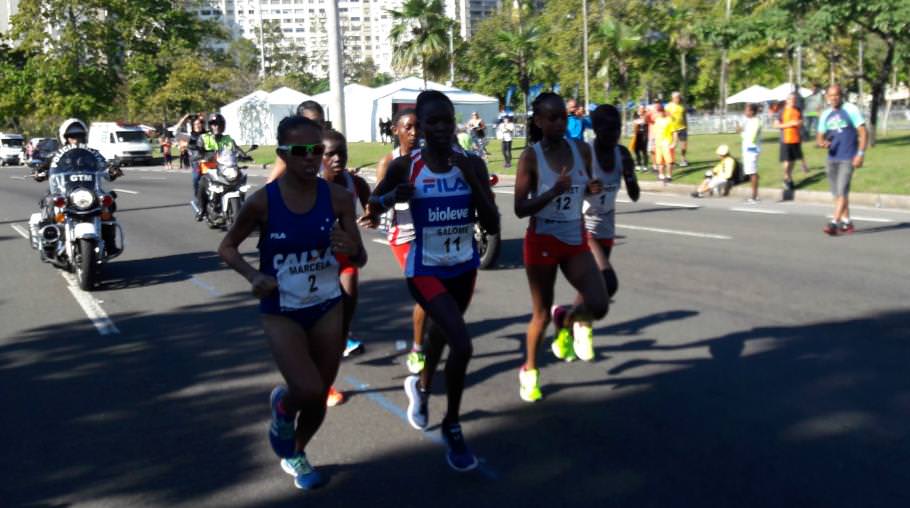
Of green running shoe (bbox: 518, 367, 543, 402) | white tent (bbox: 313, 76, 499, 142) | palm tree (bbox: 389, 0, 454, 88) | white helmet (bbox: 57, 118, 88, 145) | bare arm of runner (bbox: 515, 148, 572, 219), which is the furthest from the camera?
white tent (bbox: 313, 76, 499, 142)

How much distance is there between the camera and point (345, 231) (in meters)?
4.43

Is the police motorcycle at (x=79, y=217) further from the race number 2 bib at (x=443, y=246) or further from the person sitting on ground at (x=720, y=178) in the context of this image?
the person sitting on ground at (x=720, y=178)

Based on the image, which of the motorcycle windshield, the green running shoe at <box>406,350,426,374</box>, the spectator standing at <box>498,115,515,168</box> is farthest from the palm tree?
the green running shoe at <box>406,350,426,374</box>

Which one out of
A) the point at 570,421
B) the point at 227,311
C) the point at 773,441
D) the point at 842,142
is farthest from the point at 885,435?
the point at 842,142

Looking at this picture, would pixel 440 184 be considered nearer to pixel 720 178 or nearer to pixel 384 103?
pixel 720 178

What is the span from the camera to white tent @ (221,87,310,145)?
52688 mm

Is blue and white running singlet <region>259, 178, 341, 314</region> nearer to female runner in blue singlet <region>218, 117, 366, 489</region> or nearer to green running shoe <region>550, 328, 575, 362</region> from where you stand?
female runner in blue singlet <region>218, 117, 366, 489</region>

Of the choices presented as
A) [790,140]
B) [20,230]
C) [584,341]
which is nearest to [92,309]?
[584,341]

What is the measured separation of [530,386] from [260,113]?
50.7 meters

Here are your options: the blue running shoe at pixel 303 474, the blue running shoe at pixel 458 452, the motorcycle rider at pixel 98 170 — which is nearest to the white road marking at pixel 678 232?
the motorcycle rider at pixel 98 170

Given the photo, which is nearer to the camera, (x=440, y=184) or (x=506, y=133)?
(x=440, y=184)

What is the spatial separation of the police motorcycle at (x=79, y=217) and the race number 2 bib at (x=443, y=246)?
646cm

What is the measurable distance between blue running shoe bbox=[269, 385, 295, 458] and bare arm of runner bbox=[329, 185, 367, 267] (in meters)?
0.71

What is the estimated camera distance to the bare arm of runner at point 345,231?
4312 mm
